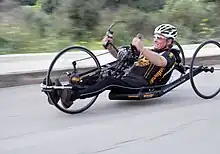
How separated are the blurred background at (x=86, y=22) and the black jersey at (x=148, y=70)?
4.05 metres

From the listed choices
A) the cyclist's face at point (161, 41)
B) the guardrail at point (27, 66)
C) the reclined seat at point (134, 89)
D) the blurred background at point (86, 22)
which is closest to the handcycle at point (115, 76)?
the reclined seat at point (134, 89)

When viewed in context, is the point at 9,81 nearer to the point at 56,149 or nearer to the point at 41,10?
the point at 56,149

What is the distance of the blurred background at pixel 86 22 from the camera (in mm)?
11461

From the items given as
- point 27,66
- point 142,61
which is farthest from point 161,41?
point 27,66

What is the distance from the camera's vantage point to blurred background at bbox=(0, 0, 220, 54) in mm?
11461

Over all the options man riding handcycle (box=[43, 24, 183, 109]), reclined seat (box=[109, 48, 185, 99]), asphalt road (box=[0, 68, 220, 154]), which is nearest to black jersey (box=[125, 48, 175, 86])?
man riding handcycle (box=[43, 24, 183, 109])

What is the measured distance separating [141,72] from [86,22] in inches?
250

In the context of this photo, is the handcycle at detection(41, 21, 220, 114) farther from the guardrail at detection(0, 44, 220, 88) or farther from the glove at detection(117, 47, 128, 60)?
the guardrail at detection(0, 44, 220, 88)

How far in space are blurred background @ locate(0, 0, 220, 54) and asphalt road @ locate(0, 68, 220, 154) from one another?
3915 mm

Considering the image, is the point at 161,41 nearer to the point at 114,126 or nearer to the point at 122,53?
the point at 122,53

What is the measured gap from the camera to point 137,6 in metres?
16.5

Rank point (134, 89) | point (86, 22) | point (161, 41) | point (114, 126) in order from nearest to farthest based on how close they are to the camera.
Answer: point (114, 126) → point (134, 89) → point (161, 41) → point (86, 22)

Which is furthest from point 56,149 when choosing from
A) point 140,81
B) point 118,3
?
point 118,3

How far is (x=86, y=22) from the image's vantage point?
12.9 meters
